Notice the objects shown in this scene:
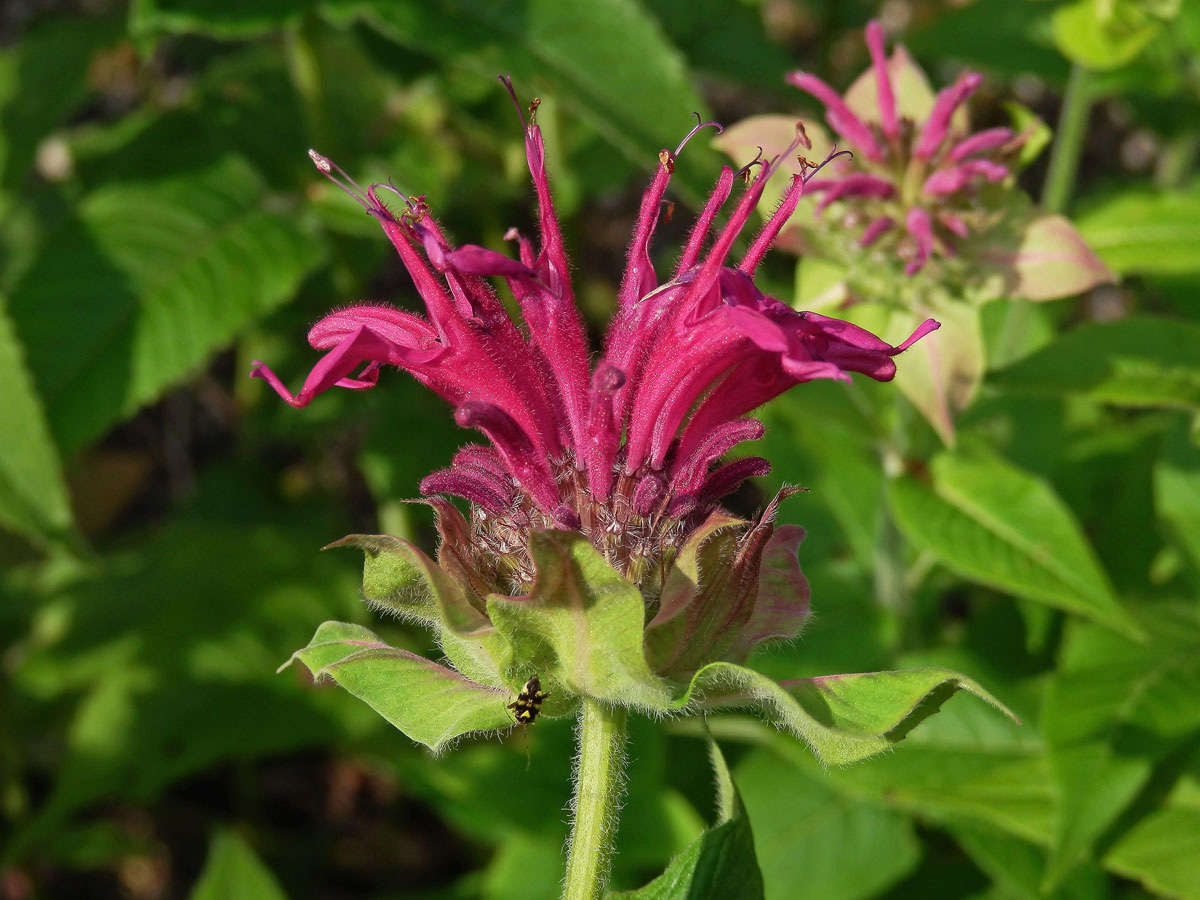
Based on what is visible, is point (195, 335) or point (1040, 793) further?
point (195, 335)

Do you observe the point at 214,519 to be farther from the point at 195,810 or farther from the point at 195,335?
the point at 195,335

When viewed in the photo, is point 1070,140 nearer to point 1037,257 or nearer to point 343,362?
point 1037,257

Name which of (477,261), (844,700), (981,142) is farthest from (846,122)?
(844,700)

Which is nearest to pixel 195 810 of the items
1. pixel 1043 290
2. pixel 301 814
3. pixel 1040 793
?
pixel 301 814

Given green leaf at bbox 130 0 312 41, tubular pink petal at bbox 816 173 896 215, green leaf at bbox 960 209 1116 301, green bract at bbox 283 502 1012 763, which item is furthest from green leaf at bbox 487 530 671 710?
green leaf at bbox 130 0 312 41

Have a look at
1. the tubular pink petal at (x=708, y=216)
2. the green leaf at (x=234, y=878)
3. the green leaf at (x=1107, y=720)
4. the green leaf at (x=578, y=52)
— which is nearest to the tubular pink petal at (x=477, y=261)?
the tubular pink petal at (x=708, y=216)

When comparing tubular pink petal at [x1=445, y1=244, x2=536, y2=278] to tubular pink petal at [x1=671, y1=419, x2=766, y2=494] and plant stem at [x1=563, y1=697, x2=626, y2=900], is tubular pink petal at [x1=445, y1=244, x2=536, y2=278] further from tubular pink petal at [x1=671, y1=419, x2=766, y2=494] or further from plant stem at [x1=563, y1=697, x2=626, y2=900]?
plant stem at [x1=563, y1=697, x2=626, y2=900]
